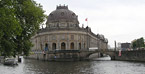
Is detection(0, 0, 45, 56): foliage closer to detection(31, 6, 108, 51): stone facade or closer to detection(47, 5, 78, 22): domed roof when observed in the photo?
detection(31, 6, 108, 51): stone facade

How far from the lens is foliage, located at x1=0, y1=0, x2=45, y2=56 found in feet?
71.7

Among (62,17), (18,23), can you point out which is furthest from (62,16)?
(18,23)

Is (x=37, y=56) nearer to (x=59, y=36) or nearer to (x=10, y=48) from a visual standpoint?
(x=59, y=36)

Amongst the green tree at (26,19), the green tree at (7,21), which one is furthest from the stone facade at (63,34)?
the green tree at (7,21)

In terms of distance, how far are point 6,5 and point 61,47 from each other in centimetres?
7314

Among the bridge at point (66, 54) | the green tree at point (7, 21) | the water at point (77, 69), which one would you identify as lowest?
the water at point (77, 69)

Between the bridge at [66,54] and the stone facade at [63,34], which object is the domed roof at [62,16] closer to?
the stone facade at [63,34]

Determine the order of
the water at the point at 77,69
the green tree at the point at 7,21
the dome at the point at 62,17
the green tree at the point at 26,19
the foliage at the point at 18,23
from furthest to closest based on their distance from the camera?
1. the dome at the point at 62,17
2. the water at the point at 77,69
3. the green tree at the point at 26,19
4. the foliage at the point at 18,23
5. the green tree at the point at 7,21

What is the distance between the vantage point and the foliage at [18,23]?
21.8m

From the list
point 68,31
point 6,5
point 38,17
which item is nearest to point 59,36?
point 68,31

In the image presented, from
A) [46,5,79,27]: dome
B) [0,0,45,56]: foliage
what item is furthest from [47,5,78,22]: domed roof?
[0,0,45,56]: foliage

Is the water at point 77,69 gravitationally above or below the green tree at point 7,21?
below

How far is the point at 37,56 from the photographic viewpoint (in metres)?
96.3

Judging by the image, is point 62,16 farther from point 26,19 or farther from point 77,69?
point 26,19
